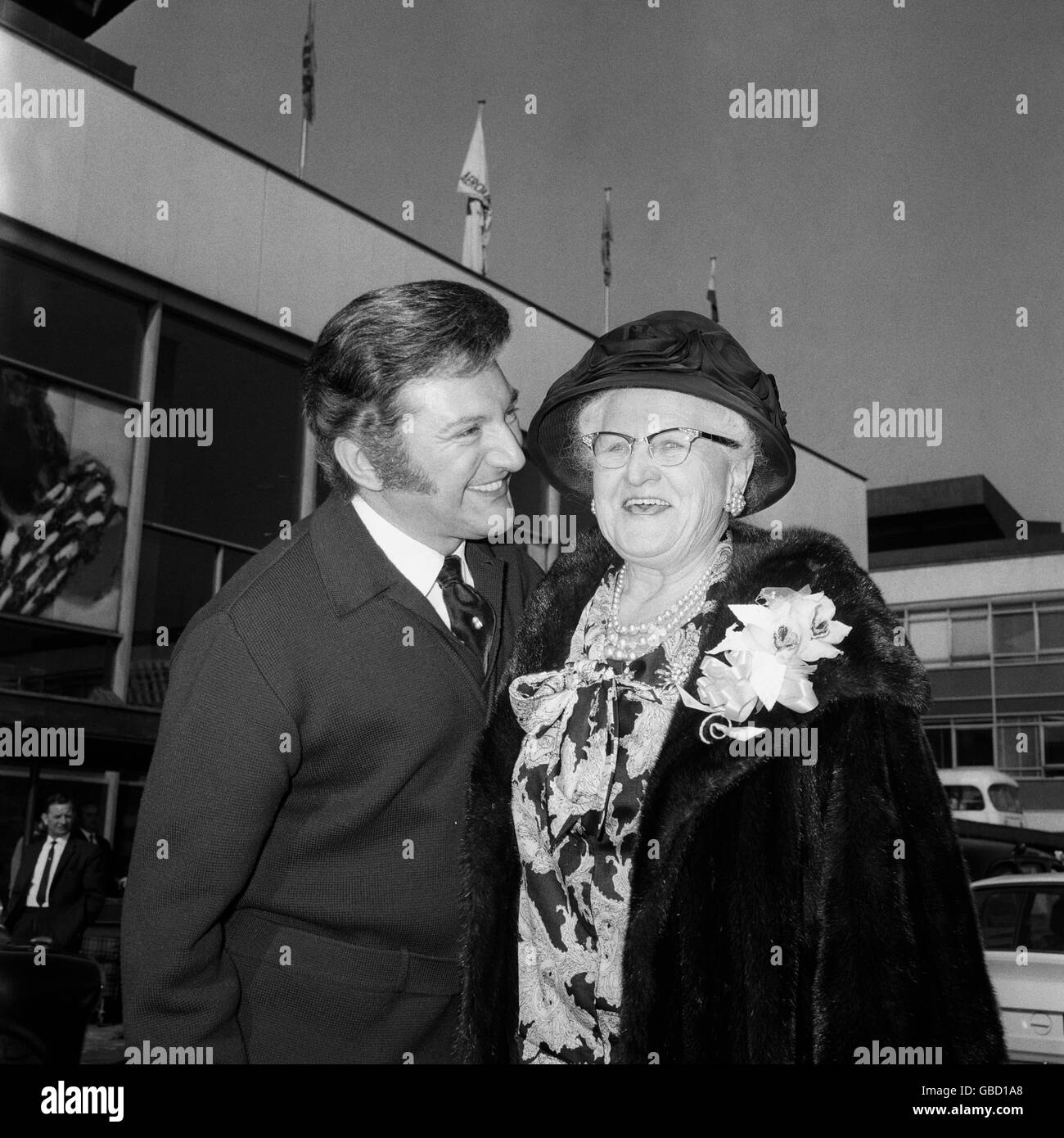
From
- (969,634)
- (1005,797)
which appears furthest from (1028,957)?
(969,634)

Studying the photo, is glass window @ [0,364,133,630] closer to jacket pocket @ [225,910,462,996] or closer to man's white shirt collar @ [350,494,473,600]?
man's white shirt collar @ [350,494,473,600]

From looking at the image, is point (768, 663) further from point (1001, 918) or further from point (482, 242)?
point (482, 242)

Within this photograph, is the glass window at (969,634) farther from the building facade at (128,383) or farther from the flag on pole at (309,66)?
the building facade at (128,383)

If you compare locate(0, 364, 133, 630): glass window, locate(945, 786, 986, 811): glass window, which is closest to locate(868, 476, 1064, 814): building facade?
locate(945, 786, 986, 811): glass window

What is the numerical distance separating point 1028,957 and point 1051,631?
27115mm

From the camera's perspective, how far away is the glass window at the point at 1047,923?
6.72 metres

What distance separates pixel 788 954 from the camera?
76.2 inches

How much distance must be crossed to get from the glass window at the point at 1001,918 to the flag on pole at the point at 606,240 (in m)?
15.8

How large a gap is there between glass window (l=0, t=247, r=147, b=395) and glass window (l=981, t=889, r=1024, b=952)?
8.28 m

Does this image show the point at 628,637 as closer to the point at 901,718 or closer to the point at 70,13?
the point at 901,718

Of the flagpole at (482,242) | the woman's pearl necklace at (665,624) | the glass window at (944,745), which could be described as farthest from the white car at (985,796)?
the woman's pearl necklace at (665,624)

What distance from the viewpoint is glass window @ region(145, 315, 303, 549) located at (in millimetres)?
10578

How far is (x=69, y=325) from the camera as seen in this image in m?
9.79

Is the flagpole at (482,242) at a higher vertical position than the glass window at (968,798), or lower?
higher
